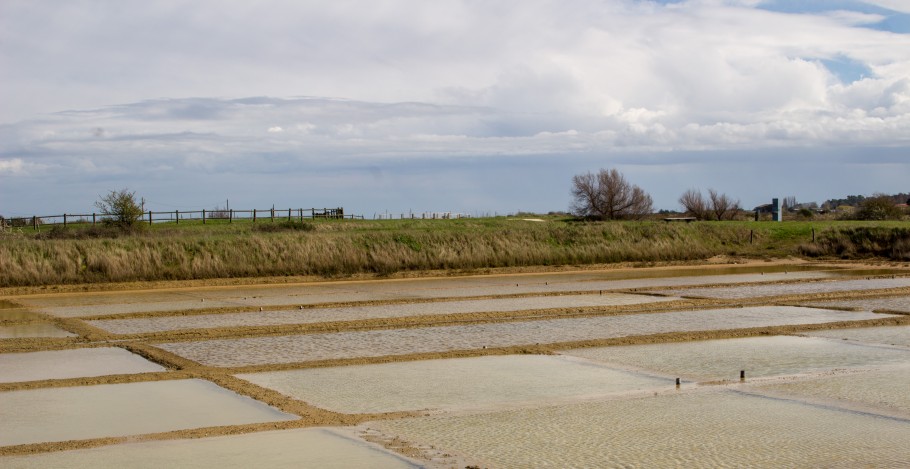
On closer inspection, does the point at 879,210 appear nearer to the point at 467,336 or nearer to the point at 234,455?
the point at 467,336

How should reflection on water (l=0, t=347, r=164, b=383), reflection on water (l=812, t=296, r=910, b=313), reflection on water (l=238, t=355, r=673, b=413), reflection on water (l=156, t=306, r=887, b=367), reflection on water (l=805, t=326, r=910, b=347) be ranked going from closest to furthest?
reflection on water (l=238, t=355, r=673, b=413) < reflection on water (l=0, t=347, r=164, b=383) < reflection on water (l=156, t=306, r=887, b=367) < reflection on water (l=805, t=326, r=910, b=347) < reflection on water (l=812, t=296, r=910, b=313)

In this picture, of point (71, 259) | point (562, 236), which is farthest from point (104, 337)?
point (562, 236)

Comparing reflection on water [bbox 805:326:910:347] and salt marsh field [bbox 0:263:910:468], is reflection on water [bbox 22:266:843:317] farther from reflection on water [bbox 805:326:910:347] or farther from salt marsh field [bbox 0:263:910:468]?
reflection on water [bbox 805:326:910:347]

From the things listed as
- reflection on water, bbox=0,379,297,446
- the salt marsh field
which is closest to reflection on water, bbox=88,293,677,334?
the salt marsh field

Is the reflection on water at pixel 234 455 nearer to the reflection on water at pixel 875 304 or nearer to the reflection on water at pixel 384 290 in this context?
the reflection on water at pixel 384 290

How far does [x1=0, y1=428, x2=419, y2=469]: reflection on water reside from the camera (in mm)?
7277

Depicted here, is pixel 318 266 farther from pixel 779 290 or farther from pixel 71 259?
pixel 779 290

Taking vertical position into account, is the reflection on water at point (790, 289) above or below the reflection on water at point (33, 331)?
above

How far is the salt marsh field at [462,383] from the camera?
7.68m

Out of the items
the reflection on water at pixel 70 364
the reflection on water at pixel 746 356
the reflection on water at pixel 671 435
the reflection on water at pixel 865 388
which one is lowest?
the reflection on water at pixel 671 435

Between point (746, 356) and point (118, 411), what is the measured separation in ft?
24.4

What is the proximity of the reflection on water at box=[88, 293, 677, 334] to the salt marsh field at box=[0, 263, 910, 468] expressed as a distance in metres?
0.07

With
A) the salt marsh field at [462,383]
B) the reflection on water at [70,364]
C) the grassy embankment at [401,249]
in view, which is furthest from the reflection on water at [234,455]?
the grassy embankment at [401,249]

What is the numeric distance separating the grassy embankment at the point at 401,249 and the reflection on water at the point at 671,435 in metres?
20.9
